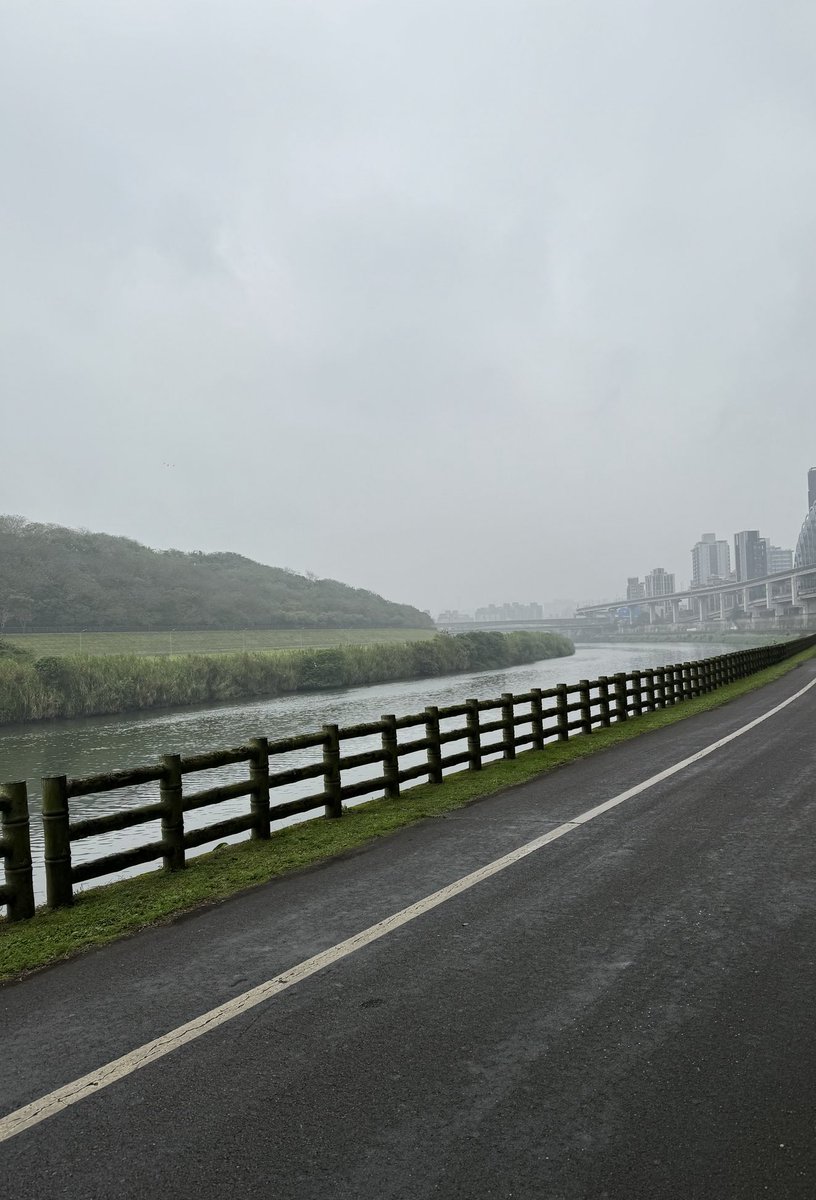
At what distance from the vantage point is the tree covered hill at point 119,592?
77312 mm

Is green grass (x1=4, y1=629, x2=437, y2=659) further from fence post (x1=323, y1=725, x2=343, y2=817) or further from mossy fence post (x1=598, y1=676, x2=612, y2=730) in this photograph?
fence post (x1=323, y1=725, x2=343, y2=817)

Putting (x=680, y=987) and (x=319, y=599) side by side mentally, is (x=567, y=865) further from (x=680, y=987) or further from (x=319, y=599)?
(x=319, y=599)

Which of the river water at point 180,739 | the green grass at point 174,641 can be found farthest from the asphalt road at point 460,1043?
the green grass at point 174,641

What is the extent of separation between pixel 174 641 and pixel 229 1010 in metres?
57.0

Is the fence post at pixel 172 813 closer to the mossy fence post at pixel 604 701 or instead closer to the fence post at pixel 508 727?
the fence post at pixel 508 727

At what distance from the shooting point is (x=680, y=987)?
4715 mm

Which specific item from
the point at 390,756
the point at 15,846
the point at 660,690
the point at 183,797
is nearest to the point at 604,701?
the point at 660,690

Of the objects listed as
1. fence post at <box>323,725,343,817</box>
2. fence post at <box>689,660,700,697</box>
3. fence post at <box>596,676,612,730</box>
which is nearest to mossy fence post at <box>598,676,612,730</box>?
fence post at <box>596,676,612,730</box>

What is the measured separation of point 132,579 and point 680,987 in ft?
339

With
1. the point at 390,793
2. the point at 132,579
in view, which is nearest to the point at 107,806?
the point at 390,793

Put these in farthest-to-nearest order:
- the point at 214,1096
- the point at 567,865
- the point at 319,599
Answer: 1. the point at 319,599
2. the point at 567,865
3. the point at 214,1096

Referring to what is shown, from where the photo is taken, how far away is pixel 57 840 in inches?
279

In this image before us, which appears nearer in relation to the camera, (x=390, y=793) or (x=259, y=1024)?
(x=259, y=1024)

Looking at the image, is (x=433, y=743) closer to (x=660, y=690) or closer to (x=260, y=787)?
(x=260, y=787)
